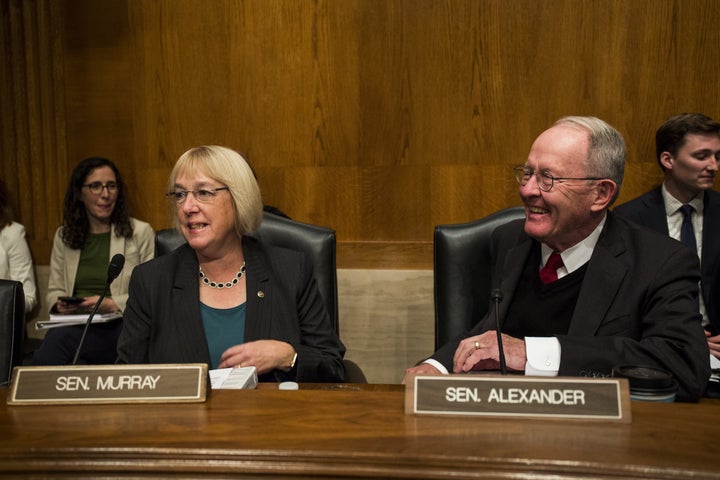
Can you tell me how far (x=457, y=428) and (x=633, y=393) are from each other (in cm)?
46

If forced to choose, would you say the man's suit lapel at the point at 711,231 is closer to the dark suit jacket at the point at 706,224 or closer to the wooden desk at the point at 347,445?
the dark suit jacket at the point at 706,224

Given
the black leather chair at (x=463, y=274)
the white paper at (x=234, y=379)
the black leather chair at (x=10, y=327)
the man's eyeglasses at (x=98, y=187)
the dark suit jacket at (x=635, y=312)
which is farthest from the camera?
the man's eyeglasses at (x=98, y=187)

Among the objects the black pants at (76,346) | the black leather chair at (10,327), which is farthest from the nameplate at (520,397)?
the black pants at (76,346)

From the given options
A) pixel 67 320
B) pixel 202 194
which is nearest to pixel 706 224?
pixel 202 194

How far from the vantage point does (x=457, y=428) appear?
1.21 metres

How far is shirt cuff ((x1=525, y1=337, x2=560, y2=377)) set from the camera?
1836 mm

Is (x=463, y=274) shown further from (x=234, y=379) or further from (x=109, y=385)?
(x=109, y=385)

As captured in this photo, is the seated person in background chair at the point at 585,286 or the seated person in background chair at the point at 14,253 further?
the seated person in background chair at the point at 14,253

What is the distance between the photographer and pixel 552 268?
7.19ft

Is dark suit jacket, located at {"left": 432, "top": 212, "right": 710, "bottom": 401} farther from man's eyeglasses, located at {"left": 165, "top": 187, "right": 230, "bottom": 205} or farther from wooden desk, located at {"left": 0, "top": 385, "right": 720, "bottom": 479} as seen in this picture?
man's eyeglasses, located at {"left": 165, "top": 187, "right": 230, "bottom": 205}

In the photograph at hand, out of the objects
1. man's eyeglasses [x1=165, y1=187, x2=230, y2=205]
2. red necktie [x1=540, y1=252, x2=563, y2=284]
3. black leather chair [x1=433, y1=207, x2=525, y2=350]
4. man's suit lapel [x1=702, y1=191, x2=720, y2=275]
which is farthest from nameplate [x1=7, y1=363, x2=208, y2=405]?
man's suit lapel [x1=702, y1=191, x2=720, y2=275]

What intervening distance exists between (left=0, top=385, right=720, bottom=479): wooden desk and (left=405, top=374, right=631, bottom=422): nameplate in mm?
23

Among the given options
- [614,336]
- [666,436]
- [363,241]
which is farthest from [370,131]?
[666,436]

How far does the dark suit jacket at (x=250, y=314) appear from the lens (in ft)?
7.38
